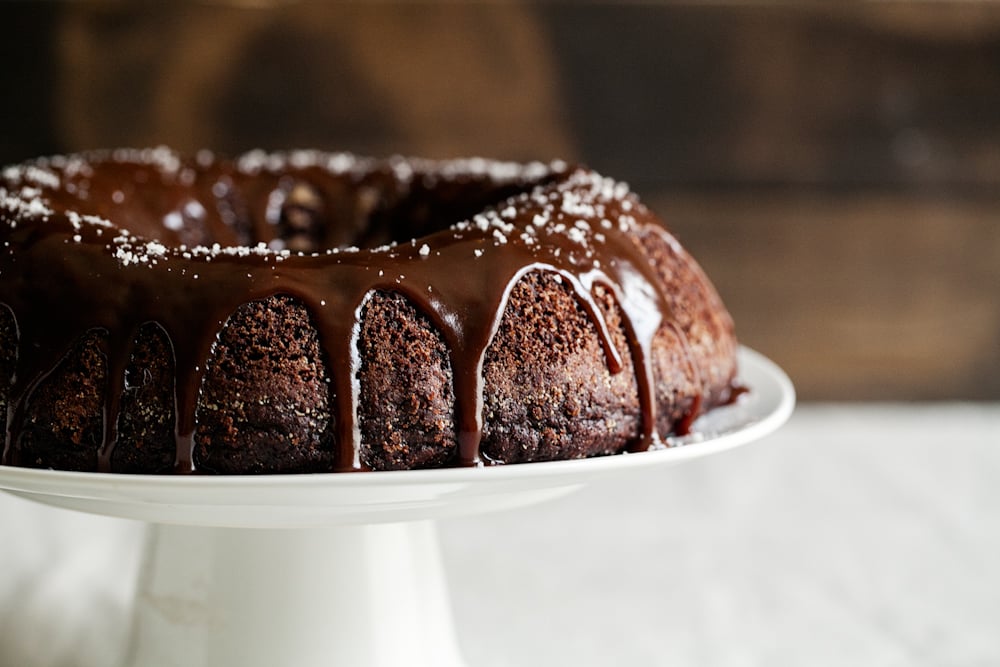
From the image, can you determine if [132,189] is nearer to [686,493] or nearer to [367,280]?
[367,280]

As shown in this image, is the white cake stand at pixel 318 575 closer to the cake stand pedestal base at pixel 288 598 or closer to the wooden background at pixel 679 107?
the cake stand pedestal base at pixel 288 598

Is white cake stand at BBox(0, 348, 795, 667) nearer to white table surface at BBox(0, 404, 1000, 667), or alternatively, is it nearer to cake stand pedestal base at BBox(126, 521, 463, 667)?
cake stand pedestal base at BBox(126, 521, 463, 667)

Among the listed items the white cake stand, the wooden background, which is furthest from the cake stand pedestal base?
the wooden background

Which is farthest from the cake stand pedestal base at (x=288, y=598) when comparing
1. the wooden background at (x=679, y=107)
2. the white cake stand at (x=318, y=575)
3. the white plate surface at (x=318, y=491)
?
the wooden background at (x=679, y=107)

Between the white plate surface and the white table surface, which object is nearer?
the white plate surface

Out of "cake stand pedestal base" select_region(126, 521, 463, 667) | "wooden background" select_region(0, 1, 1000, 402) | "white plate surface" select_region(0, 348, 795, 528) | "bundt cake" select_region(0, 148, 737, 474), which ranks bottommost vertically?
"cake stand pedestal base" select_region(126, 521, 463, 667)

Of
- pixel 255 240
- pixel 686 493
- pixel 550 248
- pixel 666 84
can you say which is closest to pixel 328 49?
pixel 666 84
